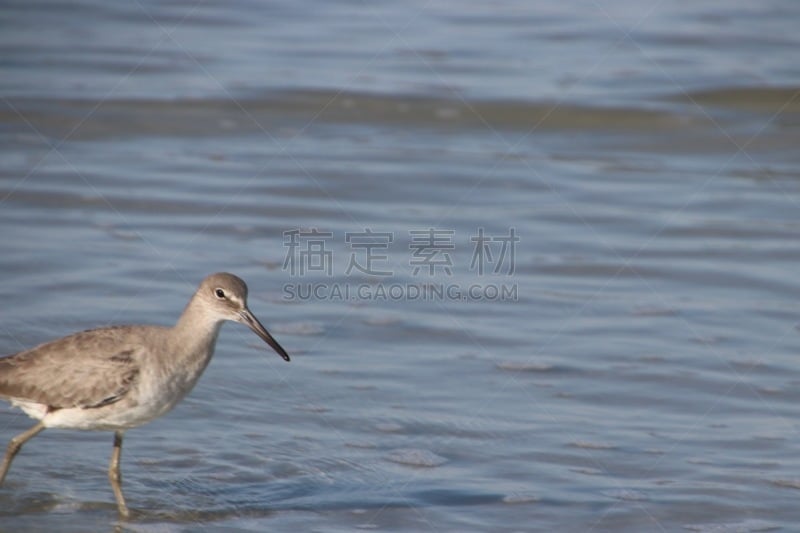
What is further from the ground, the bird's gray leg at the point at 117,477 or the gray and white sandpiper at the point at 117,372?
the gray and white sandpiper at the point at 117,372

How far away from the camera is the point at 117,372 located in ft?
20.5

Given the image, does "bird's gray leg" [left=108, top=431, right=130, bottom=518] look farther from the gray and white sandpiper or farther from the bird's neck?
the bird's neck

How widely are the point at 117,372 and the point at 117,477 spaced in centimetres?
53

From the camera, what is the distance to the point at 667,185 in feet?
38.6

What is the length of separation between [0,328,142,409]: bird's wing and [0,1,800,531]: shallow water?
1.64 feet

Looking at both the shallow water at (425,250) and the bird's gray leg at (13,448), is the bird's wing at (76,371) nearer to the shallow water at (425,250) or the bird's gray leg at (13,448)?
the bird's gray leg at (13,448)

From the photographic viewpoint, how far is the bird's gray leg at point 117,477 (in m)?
6.30

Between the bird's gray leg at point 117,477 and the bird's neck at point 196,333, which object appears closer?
the bird's gray leg at point 117,477

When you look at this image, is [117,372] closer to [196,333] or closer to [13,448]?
[196,333]

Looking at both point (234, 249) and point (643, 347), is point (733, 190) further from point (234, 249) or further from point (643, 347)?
point (234, 249)

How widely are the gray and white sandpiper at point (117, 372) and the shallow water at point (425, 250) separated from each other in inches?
16.2

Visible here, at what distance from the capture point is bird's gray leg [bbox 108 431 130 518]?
6.30m

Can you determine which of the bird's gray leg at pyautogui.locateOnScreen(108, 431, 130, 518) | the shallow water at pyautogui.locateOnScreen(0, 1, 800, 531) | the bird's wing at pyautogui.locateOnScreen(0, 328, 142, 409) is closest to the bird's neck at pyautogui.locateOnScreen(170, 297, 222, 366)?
the bird's wing at pyautogui.locateOnScreen(0, 328, 142, 409)

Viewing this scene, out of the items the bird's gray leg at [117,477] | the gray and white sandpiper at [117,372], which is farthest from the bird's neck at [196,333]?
the bird's gray leg at [117,477]
